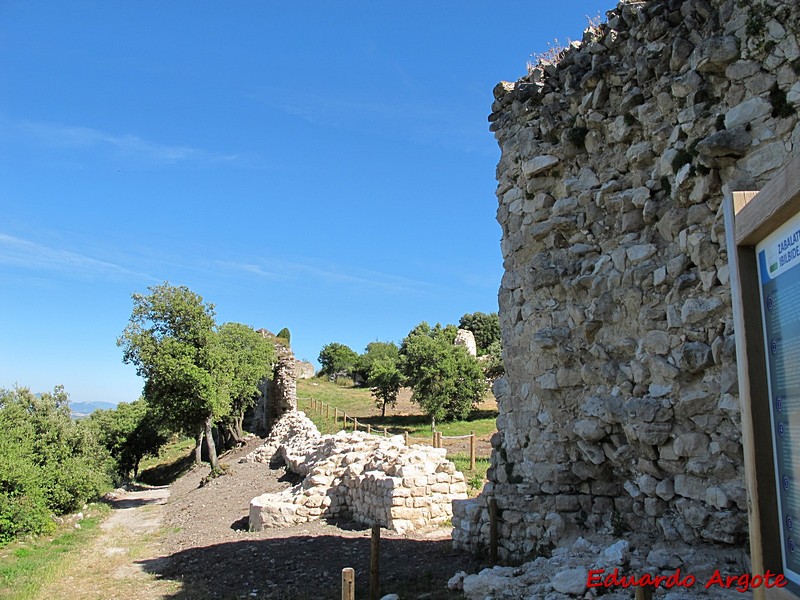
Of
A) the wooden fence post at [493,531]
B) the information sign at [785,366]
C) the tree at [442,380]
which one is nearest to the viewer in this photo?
the information sign at [785,366]

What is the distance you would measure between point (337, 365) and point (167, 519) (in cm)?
4673

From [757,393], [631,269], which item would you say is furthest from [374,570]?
[757,393]

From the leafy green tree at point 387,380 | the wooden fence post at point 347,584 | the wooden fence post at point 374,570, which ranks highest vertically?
the leafy green tree at point 387,380

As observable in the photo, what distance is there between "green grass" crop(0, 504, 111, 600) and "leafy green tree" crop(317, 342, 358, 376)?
44.6m

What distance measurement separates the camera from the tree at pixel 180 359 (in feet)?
68.8

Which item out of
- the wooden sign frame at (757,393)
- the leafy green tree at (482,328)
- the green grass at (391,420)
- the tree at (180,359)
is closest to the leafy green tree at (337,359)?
the leafy green tree at (482,328)

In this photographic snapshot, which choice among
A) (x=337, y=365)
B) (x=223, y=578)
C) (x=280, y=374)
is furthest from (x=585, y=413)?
(x=337, y=365)

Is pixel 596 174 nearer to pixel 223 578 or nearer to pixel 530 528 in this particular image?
pixel 530 528

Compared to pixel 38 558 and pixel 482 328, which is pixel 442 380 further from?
pixel 482 328

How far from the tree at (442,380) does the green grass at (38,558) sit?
13033mm

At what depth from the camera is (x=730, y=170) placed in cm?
502

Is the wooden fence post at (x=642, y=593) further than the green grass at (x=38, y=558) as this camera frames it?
No

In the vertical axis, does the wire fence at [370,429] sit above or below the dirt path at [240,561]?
above

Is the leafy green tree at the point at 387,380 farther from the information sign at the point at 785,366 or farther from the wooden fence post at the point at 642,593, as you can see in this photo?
the information sign at the point at 785,366
